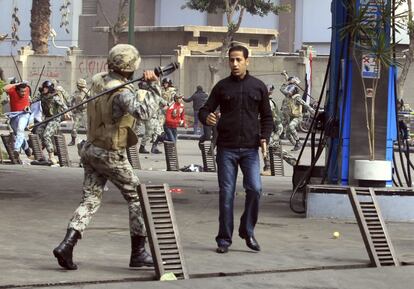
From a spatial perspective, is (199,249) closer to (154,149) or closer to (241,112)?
(241,112)

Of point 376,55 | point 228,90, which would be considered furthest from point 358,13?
point 228,90

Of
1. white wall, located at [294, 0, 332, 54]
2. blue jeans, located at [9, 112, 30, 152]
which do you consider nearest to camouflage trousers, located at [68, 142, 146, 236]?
blue jeans, located at [9, 112, 30, 152]

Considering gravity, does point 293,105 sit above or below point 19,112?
above

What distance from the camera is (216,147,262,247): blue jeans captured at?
10.2m

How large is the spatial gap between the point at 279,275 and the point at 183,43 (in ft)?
128

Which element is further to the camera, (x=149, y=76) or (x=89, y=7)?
(x=89, y=7)

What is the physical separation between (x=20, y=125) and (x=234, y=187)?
1374cm

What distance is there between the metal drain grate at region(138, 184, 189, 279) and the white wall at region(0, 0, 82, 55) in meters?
58.4

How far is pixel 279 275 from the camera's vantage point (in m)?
9.19

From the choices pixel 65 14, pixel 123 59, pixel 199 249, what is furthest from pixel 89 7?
pixel 123 59

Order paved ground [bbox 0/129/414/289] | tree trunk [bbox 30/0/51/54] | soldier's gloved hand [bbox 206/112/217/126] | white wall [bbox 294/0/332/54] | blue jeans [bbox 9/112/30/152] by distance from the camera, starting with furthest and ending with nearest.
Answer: white wall [bbox 294/0/332/54] → tree trunk [bbox 30/0/51/54] → blue jeans [bbox 9/112/30/152] → soldier's gloved hand [bbox 206/112/217/126] → paved ground [bbox 0/129/414/289]

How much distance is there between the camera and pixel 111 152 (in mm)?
9000

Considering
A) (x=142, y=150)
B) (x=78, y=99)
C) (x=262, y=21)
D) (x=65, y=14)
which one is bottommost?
(x=142, y=150)

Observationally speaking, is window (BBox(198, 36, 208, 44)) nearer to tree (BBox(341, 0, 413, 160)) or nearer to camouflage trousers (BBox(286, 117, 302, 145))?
camouflage trousers (BBox(286, 117, 302, 145))
